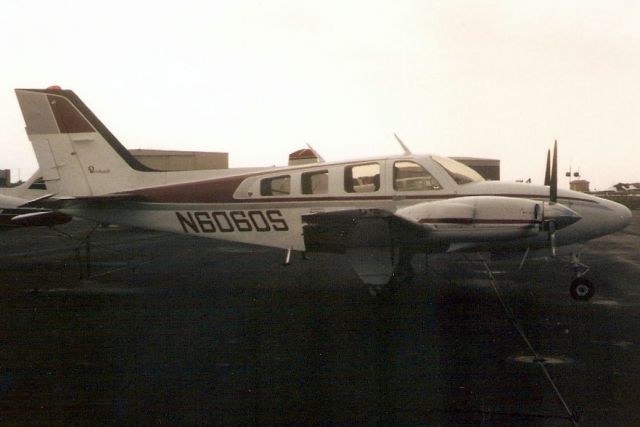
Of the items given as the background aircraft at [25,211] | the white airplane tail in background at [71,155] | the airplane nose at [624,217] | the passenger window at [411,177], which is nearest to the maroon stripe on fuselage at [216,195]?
the passenger window at [411,177]

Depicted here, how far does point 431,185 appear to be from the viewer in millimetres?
12227

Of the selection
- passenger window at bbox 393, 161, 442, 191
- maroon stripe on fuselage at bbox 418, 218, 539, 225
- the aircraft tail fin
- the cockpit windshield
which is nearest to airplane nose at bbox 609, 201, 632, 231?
maroon stripe on fuselage at bbox 418, 218, 539, 225

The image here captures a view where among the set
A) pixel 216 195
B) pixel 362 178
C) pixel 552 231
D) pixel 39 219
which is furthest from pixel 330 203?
pixel 39 219

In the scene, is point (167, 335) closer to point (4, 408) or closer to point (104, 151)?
point (4, 408)

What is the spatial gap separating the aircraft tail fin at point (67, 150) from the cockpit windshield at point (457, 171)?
6.40 metres

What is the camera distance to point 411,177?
40.5 ft

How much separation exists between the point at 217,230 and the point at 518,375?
7792 millimetres

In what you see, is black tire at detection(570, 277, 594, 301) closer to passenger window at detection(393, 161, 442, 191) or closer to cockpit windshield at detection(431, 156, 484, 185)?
cockpit windshield at detection(431, 156, 484, 185)

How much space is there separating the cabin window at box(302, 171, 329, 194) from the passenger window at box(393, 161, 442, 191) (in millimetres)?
1342

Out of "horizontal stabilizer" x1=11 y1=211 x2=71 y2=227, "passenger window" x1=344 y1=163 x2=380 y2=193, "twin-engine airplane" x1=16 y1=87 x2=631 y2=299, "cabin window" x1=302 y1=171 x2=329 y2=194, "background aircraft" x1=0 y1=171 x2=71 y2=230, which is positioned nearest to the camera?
"twin-engine airplane" x1=16 y1=87 x2=631 y2=299

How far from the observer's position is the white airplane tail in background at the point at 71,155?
1369 cm

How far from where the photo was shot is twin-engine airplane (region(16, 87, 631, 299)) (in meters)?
11.0

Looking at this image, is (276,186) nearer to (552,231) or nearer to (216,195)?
(216,195)

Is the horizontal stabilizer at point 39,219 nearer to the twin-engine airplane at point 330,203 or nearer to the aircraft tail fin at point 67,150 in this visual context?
the aircraft tail fin at point 67,150
